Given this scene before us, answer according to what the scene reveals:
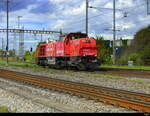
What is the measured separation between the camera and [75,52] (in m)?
28.5

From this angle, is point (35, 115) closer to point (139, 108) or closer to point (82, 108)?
point (82, 108)

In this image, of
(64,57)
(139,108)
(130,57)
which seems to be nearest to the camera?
(139,108)

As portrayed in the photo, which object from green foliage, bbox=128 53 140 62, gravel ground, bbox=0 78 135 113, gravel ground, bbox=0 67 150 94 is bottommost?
gravel ground, bbox=0 78 135 113

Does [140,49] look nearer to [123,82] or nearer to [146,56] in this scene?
[146,56]

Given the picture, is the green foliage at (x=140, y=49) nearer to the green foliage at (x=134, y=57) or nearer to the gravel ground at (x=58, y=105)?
the green foliage at (x=134, y=57)

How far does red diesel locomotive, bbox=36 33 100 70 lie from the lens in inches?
1111

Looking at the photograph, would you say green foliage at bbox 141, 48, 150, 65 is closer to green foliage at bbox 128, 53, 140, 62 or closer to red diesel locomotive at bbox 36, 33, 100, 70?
green foliage at bbox 128, 53, 140, 62

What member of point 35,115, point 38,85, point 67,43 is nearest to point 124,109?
point 35,115

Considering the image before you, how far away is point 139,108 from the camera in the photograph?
32.8ft

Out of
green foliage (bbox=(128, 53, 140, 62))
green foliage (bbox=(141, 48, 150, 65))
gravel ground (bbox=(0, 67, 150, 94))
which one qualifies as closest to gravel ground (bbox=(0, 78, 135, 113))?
gravel ground (bbox=(0, 67, 150, 94))

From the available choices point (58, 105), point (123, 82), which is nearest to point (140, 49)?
point (123, 82)

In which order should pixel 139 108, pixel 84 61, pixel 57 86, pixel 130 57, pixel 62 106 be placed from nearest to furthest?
1. pixel 139 108
2. pixel 62 106
3. pixel 57 86
4. pixel 84 61
5. pixel 130 57

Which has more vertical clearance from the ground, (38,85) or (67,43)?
(67,43)

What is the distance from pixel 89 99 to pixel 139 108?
2.99m
